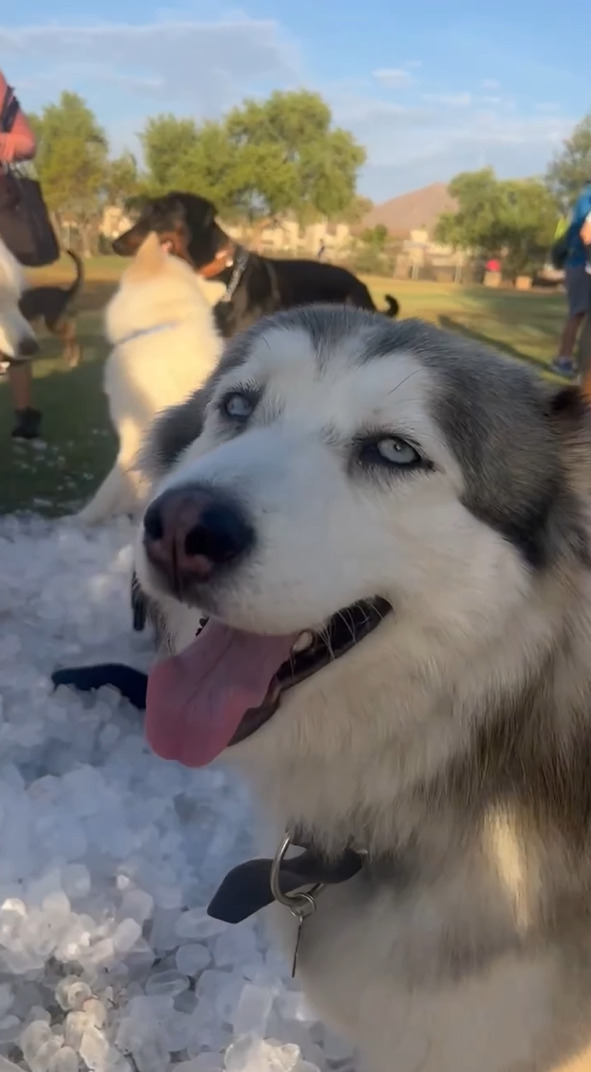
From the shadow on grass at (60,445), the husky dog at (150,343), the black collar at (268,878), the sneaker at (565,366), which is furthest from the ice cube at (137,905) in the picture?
the sneaker at (565,366)

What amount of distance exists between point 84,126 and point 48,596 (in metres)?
2.14

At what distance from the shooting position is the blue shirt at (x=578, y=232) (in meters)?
4.31

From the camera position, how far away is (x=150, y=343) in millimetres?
4246

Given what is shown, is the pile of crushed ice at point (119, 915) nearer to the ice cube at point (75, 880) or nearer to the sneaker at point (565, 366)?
the ice cube at point (75, 880)

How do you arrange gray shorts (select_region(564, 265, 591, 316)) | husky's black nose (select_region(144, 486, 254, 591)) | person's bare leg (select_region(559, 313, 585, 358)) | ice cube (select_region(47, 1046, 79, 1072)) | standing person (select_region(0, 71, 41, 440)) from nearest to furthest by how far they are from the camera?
husky's black nose (select_region(144, 486, 254, 591)), ice cube (select_region(47, 1046, 79, 1072)), standing person (select_region(0, 71, 41, 440)), gray shorts (select_region(564, 265, 591, 316)), person's bare leg (select_region(559, 313, 585, 358))

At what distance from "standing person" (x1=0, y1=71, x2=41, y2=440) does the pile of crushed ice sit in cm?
144

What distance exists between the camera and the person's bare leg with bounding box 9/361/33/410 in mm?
4176

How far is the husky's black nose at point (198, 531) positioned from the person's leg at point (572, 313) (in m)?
3.79

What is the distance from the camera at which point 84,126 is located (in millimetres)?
3906

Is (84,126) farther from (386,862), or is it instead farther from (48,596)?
(386,862)

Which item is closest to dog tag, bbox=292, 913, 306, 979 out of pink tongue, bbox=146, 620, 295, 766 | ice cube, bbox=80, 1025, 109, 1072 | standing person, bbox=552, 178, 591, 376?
pink tongue, bbox=146, 620, 295, 766

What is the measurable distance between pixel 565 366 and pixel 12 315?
2.83 metres

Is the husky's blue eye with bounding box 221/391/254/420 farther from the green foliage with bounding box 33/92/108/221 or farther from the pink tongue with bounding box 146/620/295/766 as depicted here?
the green foliage with bounding box 33/92/108/221

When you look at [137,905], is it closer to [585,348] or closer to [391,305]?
[391,305]
